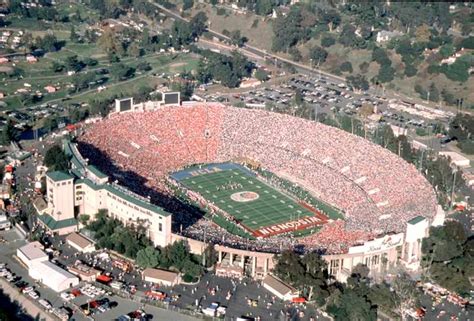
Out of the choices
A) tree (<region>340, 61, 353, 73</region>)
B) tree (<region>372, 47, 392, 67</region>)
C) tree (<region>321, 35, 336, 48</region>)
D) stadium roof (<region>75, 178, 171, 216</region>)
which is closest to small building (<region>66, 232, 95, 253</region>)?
stadium roof (<region>75, 178, 171, 216</region>)

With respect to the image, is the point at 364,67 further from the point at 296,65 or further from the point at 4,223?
the point at 4,223

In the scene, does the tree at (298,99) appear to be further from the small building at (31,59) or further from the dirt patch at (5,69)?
the dirt patch at (5,69)

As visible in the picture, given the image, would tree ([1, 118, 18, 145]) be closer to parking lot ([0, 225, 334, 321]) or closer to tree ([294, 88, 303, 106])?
parking lot ([0, 225, 334, 321])

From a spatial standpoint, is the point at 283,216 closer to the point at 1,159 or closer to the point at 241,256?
the point at 241,256

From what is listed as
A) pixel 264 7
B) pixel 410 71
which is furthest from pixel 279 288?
pixel 264 7

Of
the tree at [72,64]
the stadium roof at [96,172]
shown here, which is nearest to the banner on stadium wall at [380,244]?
the stadium roof at [96,172]
